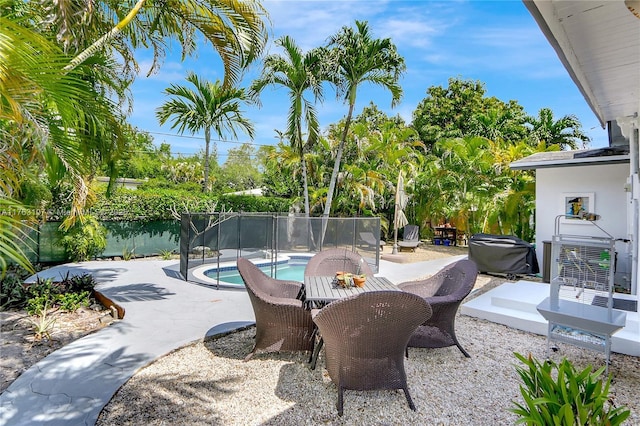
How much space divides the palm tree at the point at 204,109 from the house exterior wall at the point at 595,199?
28.9ft

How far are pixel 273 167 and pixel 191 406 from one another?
13.8m

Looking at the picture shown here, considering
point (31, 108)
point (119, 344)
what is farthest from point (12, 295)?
point (31, 108)

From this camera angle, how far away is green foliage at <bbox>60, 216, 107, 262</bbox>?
30.3 feet

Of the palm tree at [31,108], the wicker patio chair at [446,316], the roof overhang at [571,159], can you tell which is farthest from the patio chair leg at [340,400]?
the roof overhang at [571,159]

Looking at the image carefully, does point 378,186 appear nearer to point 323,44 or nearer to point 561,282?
point 323,44

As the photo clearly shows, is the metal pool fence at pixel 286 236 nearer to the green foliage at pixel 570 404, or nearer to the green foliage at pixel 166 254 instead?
the green foliage at pixel 166 254

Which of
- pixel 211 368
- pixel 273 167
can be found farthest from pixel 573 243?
pixel 273 167

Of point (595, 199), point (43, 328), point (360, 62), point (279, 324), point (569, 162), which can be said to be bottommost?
point (43, 328)

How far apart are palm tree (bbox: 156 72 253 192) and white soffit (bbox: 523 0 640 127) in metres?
9.15

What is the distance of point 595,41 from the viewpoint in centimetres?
303

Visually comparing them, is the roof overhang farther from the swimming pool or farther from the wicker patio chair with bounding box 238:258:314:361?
the wicker patio chair with bounding box 238:258:314:361

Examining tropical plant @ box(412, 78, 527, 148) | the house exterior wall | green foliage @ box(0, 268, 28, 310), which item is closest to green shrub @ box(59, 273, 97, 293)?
green foliage @ box(0, 268, 28, 310)

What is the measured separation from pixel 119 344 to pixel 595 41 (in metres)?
5.69

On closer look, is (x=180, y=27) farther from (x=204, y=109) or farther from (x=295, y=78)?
(x=204, y=109)
